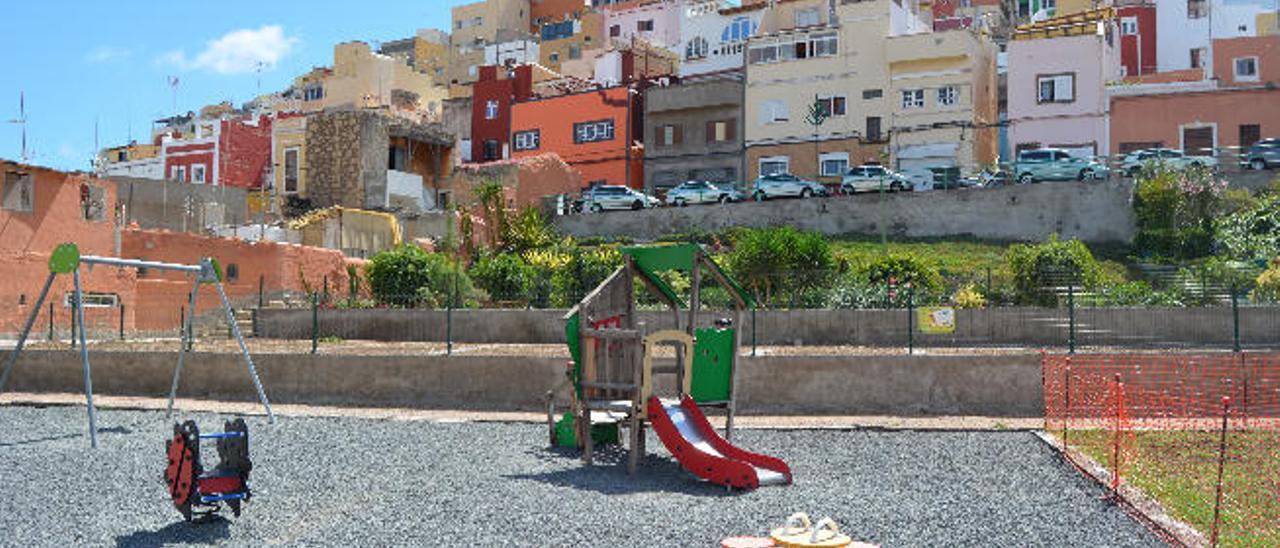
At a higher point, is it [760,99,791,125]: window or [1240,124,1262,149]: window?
[760,99,791,125]: window

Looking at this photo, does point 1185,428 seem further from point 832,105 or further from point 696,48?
point 696,48

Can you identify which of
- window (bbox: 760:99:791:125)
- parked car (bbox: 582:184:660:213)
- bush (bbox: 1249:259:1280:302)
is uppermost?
window (bbox: 760:99:791:125)

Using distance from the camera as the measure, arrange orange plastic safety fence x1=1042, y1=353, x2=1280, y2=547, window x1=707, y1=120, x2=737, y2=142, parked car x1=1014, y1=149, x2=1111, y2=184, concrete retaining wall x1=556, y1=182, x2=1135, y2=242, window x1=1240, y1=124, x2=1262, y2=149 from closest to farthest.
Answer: orange plastic safety fence x1=1042, y1=353, x2=1280, y2=547 → concrete retaining wall x1=556, y1=182, x2=1135, y2=242 → parked car x1=1014, y1=149, x2=1111, y2=184 → window x1=1240, y1=124, x2=1262, y2=149 → window x1=707, y1=120, x2=737, y2=142

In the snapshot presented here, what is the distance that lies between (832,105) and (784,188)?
9962mm


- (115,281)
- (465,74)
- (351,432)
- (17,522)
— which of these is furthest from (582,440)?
(465,74)

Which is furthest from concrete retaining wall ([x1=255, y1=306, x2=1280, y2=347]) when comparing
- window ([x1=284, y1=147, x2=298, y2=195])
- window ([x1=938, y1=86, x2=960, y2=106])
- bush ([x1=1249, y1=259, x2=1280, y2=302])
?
window ([x1=938, y1=86, x2=960, y2=106])

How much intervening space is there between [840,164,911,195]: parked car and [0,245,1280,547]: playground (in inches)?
927

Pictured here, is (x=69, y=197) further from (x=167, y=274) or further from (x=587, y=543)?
(x=587, y=543)

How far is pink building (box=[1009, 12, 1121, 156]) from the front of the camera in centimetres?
4834

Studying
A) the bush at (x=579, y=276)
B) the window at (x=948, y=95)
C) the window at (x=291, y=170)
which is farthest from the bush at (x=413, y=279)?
the window at (x=948, y=95)

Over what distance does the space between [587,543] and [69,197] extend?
28219mm

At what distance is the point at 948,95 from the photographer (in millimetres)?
49625

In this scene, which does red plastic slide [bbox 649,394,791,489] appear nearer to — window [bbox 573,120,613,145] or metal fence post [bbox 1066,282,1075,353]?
metal fence post [bbox 1066,282,1075,353]

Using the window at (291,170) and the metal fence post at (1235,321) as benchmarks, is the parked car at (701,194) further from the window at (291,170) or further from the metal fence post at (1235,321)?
the metal fence post at (1235,321)
